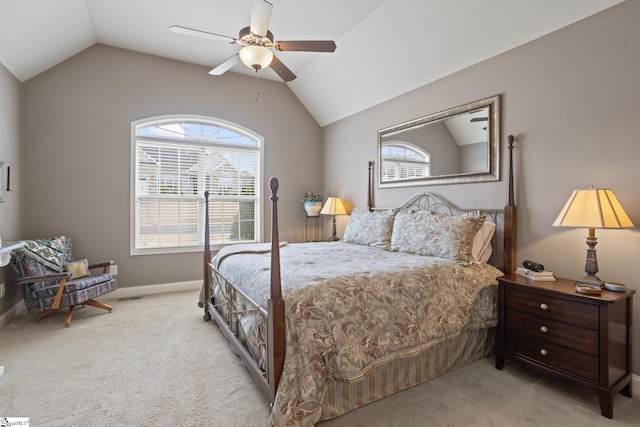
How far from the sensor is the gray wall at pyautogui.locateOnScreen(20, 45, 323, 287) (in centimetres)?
393

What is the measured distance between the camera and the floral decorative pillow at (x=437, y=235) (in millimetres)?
2750

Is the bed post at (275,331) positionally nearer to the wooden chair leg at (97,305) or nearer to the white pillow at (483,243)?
the white pillow at (483,243)

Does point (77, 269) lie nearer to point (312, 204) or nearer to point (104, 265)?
point (104, 265)

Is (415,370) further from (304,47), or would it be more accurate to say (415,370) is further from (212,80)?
(212,80)

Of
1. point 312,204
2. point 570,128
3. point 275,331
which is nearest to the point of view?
point 275,331

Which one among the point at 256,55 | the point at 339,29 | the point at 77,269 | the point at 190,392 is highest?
the point at 339,29

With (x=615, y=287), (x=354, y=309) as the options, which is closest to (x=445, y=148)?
(x=615, y=287)

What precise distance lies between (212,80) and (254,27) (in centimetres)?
271

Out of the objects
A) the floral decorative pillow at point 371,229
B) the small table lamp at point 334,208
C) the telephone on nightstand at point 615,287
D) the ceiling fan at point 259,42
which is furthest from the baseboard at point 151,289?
the telephone on nightstand at point 615,287

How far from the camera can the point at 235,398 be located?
2090mm

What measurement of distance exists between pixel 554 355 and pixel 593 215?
0.96 meters

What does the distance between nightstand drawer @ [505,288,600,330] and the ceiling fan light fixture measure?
8.65 ft

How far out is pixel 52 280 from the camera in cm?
329

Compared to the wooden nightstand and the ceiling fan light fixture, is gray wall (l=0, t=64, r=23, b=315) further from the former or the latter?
the wooden nightstand
